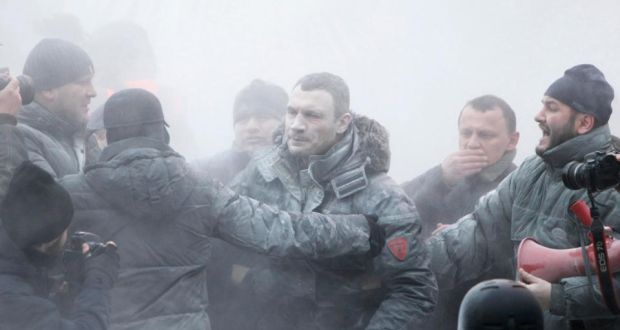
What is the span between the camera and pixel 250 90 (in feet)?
17.1

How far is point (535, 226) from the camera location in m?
3.20

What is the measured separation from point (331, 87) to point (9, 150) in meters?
1.60

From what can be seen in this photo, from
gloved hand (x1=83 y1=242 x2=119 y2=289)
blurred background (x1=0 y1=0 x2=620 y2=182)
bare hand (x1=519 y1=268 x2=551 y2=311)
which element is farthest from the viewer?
blurred background (x1=0 y1=0 x2=620 y2=182)

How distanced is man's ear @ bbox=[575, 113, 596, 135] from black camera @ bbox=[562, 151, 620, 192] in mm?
543

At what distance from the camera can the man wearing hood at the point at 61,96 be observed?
3621 millimetres

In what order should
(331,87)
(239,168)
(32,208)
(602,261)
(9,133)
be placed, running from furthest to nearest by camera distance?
(239,168) → (331,87) → (9,133) → (602,261) → (32,208)

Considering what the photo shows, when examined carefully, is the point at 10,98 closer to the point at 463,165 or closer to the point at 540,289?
the point at 540,289

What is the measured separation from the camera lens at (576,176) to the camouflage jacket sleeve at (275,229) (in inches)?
33.8

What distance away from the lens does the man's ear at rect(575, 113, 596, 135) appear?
3225mm

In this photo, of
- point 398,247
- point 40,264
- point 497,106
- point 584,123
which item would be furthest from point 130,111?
point 497,106

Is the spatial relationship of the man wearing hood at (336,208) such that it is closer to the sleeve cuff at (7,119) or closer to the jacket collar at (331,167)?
the jacket collar at (331,167)

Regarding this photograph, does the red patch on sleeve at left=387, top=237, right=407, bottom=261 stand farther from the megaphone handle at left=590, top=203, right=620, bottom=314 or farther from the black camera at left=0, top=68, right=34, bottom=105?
the black camera at left=0, top=68, right=34, bottom=105

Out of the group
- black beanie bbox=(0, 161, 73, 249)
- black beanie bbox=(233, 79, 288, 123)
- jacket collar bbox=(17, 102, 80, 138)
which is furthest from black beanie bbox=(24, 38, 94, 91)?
black beanie bbox=(233, 79, 288, 123)

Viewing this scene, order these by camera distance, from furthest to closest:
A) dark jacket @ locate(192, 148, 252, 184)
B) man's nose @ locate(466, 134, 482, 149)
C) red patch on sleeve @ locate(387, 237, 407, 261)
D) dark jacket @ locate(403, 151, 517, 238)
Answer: dark jacket @ locate(192, 148, 252, 184)
man's nose @ locate(466, 134, 482, 149)
dark jacket @ locate(403, 151, 517, 238)
red patch on sleeve @ locate(387, 237, 407, 261)
